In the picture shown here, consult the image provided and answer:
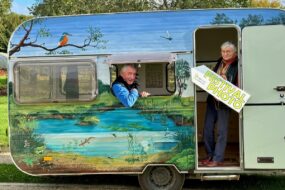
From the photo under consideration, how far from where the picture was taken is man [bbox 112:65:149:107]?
7.03 metres

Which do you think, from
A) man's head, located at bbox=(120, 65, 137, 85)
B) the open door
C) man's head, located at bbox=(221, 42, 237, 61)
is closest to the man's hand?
man's head, located at bbox=(120, 65, 137, 85)

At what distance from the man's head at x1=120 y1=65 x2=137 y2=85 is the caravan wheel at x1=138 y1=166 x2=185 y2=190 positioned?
1396 mm

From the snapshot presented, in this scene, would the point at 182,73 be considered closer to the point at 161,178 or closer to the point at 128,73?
the point at 128,73

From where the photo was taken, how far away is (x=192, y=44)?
692cm

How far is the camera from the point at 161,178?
288 inches

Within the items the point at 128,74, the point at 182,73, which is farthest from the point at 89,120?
the point at 182,73

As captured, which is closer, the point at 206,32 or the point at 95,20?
the point at 95,20

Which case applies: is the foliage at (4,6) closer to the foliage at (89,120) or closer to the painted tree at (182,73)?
the foliage at (89,120)

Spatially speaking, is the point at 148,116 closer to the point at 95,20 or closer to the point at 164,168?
the point at 164,168

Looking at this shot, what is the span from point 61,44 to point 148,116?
5.65 ft

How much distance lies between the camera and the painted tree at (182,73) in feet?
22.8

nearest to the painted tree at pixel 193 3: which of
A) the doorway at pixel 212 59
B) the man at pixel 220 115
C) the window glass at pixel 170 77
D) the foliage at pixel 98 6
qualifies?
the foliage at pixel 98 6

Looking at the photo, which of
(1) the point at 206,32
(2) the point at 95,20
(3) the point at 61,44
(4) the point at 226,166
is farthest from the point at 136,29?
(4) the point at 226,166

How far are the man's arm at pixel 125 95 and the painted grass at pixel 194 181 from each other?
1746 millimetres
